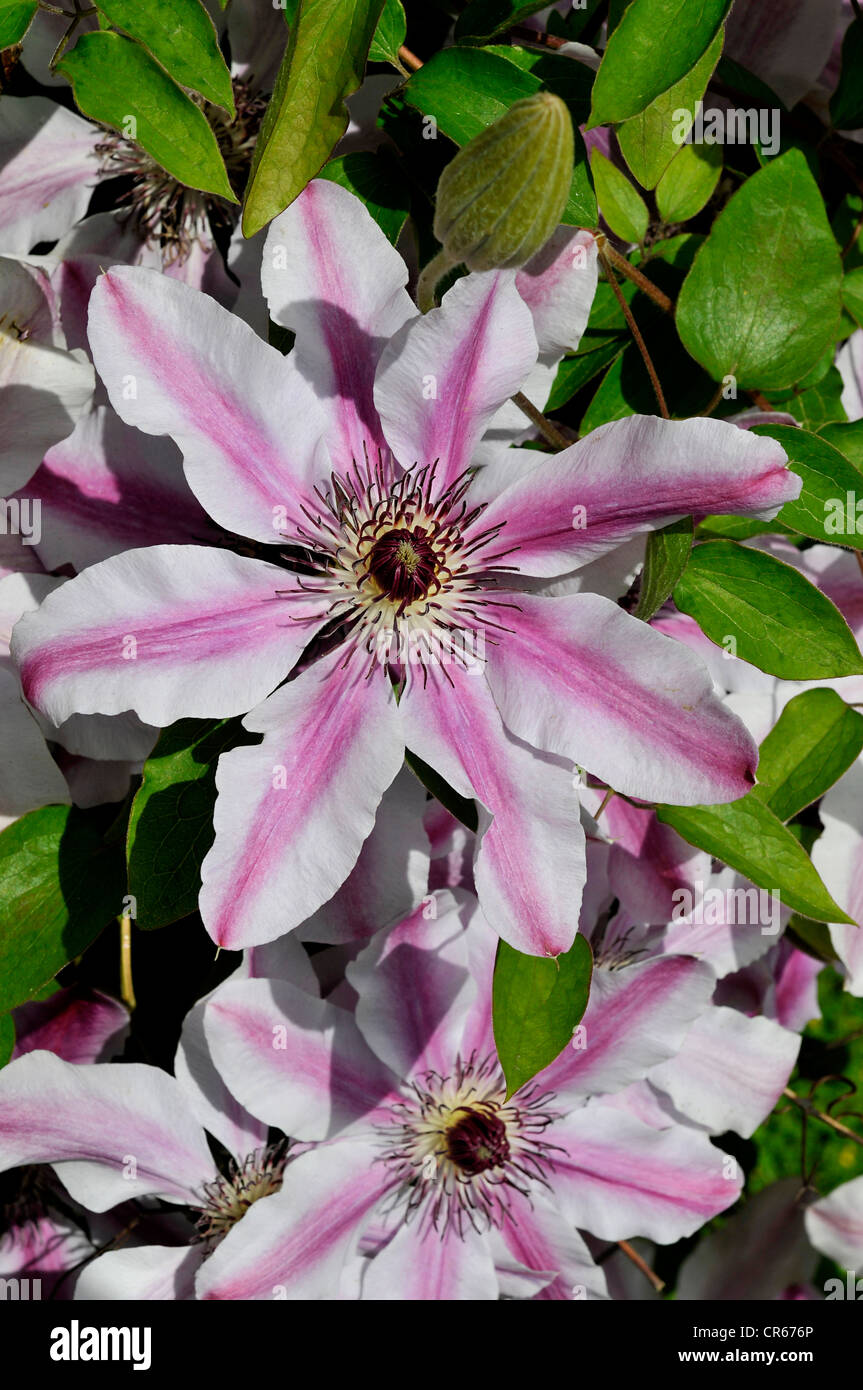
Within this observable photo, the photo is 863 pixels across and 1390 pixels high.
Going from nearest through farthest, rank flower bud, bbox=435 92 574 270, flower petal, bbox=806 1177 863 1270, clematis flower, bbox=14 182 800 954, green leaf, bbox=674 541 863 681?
flower bud, bbox=435 92 574 270 → clematis flower, bbox=14 182 800 954 → green leaf, bbox=674 541 863 681 → flower petal, bbox=806 1177 863 1270

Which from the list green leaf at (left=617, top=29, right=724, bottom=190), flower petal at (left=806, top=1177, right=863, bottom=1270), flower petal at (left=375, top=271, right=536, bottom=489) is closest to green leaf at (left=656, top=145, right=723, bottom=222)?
green leaf at (left=617, top=29, right=724, bottom=190)

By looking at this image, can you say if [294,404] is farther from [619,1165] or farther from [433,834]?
[619,1165]

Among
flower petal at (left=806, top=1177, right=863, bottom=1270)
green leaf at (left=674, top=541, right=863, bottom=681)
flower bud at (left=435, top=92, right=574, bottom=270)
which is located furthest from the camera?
flower petal at (left=806, top=1177, right=863, bottom=1270)

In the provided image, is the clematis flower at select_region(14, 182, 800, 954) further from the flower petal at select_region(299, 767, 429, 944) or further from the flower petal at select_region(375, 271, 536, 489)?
the flower petal at select_region(299, 767, 429, 944)

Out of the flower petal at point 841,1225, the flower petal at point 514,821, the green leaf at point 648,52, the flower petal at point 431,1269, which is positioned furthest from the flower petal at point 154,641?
the flower petal at point 841,1225

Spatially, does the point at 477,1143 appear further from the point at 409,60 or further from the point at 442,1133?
the point at 409,60
